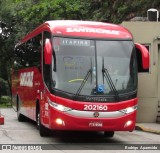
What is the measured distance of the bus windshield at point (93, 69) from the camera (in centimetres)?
1231


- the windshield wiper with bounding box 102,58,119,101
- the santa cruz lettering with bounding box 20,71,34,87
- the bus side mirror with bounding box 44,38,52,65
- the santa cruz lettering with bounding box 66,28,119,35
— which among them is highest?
the santa cruz lettering with bounding box 66,28,119,35

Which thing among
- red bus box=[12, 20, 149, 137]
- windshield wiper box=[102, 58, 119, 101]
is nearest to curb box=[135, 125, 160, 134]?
red bus box=[12, 20, 149, 137]

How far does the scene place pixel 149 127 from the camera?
57.1 ft

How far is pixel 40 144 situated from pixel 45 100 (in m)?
1.38

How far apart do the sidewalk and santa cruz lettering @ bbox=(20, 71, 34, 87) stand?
4.35m

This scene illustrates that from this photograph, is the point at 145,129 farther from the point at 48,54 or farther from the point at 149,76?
the point at 48,54

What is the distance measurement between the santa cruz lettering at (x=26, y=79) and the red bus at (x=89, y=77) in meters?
2.65

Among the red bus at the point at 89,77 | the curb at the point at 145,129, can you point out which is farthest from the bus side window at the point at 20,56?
the curb at the point at 145,129

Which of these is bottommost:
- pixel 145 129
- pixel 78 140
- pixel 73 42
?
pixel 145 129

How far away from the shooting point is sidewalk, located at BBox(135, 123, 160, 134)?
16.4m

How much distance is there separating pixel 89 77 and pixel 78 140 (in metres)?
Result: 2.26

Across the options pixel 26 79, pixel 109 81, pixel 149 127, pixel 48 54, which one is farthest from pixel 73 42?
pixel 149 127

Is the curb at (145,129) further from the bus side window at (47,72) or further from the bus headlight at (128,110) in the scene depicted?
the bus side window at (47,72)

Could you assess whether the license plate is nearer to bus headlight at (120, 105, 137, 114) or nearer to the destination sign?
bus headlight at (120, 105, 137, 114)
